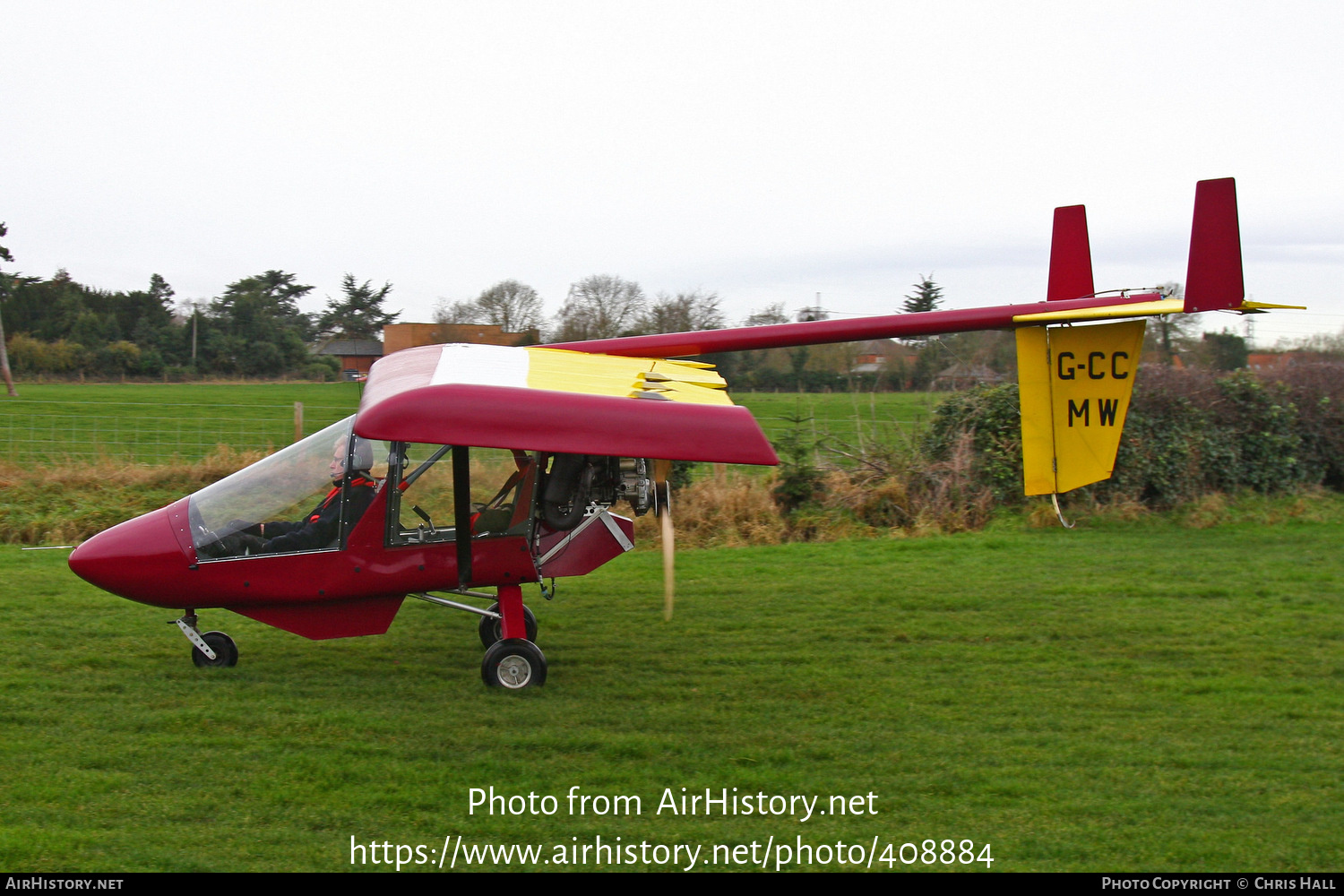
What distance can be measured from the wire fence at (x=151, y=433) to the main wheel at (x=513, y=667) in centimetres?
915

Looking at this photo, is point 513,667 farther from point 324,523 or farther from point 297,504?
point 297,504

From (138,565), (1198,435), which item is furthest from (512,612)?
(1198,435)

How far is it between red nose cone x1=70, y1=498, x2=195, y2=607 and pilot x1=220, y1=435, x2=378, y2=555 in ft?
1.10

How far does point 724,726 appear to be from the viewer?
18.2 feet

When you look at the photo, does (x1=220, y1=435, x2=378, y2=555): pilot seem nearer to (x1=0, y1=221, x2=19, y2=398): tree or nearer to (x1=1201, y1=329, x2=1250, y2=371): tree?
(x1=1201, y1=329, x2=1250, y2=371): tree

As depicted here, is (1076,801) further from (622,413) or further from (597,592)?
(597,592)

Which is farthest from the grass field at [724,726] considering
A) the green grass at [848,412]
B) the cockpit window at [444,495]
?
the green grass at [848,412]

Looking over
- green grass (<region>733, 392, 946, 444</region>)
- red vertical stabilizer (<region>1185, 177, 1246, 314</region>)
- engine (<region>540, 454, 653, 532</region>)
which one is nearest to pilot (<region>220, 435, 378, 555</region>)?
engine (<region>540, 454, 653, 532</region>)

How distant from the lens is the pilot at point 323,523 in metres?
6.20

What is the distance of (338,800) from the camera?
4.41 meters

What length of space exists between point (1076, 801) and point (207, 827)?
402 centimetres

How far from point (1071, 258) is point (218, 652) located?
24.3 feet

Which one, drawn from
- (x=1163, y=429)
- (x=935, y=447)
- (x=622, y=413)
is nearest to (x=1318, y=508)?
(x=1163, y=429)

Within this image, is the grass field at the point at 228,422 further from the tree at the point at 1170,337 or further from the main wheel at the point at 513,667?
the main wheel at the point at 513,667
